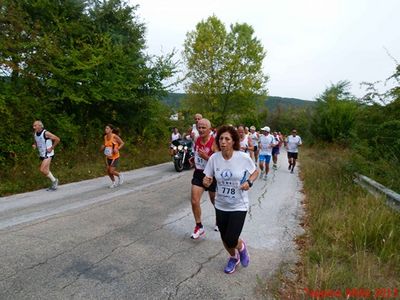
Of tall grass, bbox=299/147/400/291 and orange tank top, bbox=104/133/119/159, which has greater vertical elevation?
orange tank top, bbox=104/133/119/159

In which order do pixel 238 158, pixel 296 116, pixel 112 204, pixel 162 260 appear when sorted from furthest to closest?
pixel 296 116 < pixel 112 204 < pixel 162 260 < pixel 238 158

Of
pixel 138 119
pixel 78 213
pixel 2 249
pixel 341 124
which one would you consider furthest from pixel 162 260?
pixel 341 124

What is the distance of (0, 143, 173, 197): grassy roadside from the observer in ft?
30.6

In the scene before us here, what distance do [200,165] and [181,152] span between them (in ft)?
26.7

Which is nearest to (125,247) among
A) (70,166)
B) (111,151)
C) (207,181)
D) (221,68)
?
(207,181)

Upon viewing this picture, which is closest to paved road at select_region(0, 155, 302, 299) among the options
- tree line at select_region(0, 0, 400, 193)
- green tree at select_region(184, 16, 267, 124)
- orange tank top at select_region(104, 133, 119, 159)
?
orange tank top at select_region(104, 133, 119, 159)

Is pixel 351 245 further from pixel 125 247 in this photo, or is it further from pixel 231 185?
pixel 125 247

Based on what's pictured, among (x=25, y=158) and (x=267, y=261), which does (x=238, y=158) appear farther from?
(x=25, y=158)

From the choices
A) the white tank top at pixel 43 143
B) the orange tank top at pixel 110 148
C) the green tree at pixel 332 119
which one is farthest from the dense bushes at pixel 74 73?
the green tree at pixel 332 119

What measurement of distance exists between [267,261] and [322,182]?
672 cm

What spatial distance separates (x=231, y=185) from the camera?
4.25 meters

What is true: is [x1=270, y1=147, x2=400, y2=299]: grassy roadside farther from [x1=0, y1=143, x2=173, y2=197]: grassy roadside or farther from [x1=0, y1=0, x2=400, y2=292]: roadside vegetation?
[x1=0, y1=143, x2=173, y2=197]: grassy roadside

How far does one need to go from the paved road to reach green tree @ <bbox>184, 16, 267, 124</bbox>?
24.9m

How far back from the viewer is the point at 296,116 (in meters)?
64.9
